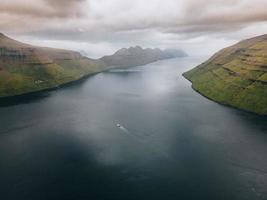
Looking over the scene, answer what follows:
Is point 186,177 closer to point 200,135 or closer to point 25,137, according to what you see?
point 200,135

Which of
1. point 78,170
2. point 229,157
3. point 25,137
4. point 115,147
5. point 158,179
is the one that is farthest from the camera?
point 25,137

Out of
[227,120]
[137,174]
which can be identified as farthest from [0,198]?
[227,120]

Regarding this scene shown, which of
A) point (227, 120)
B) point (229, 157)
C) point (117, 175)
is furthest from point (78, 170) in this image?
point (227, 120)

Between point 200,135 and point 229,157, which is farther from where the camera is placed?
point 200,135

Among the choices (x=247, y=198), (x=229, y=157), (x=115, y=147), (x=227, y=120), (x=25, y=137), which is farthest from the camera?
(x=227, y=120)

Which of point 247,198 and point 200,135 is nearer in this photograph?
point 247,198

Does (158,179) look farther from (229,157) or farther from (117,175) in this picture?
(229,157)

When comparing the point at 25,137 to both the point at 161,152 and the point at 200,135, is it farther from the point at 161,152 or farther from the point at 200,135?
the point at 200,135

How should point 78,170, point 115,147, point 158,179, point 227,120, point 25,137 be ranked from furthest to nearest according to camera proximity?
point 227,120
point 25,137
point 115,147
point 78,170
point 158,179

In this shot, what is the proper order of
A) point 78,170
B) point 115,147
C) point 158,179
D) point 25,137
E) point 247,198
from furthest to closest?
point 25,137, point 115,147, point 78,170, point 158,179, point 247,198
